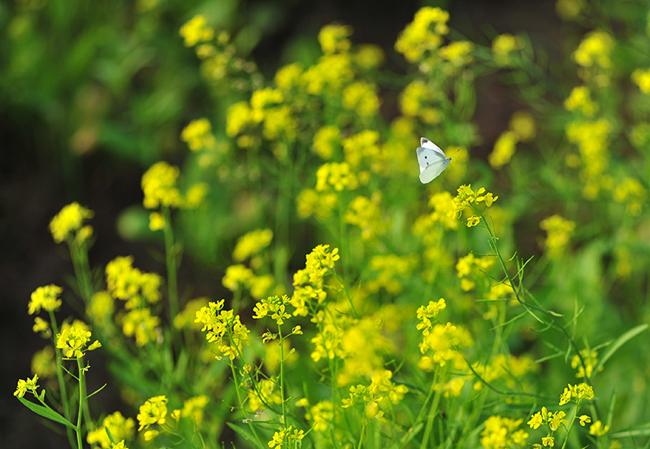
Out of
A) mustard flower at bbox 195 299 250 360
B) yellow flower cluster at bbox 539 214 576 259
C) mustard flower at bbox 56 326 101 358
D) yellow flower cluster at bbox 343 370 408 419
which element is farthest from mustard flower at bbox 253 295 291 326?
yellow flower cluster at bbox 539 214 576 259

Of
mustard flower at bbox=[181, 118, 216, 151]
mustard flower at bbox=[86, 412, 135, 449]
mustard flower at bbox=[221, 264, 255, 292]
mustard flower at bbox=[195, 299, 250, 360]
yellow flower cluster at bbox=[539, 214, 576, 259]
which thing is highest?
mustard flower at bbox=[195, 299, 250, 360]

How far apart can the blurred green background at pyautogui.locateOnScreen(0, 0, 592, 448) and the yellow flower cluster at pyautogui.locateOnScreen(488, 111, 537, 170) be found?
189mm

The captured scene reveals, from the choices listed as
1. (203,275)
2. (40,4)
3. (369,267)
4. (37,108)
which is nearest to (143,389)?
(369,267)

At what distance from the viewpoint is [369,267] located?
6.69 feet

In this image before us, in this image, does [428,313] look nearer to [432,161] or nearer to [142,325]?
[432,161]

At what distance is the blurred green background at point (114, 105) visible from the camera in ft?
11.1

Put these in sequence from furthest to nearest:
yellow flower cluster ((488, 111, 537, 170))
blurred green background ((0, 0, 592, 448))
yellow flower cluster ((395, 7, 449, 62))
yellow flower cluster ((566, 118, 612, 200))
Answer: blurred green background ((0, 0, 592, 448)) → yellow flower cluster ((488, 111, 537, 170)) → yellow flower cluster ((566, 118, 612, 200)) → yellow flower cluster ((395, 7, 449, 62))

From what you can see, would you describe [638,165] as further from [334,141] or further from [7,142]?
[7,142]

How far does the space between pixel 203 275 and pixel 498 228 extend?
179cm

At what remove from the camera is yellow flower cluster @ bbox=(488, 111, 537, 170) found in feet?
8.34

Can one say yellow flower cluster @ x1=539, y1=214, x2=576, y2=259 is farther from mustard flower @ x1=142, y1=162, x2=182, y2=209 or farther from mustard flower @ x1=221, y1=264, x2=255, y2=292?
mustard flower @ x1=142, y1=162, x2=182, y2=209

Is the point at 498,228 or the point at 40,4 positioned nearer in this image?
the point at 498,228

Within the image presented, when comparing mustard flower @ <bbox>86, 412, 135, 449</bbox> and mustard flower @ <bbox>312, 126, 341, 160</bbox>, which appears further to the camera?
mustard flower @ <bbox>312, 126, 341, 160</bbox>

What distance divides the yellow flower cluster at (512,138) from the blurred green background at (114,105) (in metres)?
0.19
